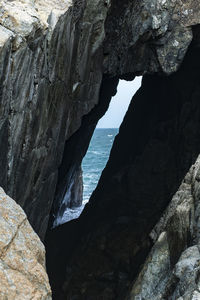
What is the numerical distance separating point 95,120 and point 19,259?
2751 centimetres

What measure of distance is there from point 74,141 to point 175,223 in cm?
1380

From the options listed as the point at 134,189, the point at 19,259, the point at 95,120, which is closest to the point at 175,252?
the point at 19,259

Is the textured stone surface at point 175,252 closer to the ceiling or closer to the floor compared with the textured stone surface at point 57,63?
closer to the floor

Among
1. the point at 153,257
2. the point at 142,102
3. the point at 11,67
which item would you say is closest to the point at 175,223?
the point at 153,257

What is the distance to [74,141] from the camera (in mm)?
30109

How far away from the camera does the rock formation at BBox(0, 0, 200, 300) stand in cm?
1498

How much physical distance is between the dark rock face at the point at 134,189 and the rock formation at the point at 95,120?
0.32ft

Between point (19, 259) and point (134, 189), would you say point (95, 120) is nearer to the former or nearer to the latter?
point (134, 189)

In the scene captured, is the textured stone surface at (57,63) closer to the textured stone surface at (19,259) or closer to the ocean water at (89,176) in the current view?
the textured stone surface at (19,259)

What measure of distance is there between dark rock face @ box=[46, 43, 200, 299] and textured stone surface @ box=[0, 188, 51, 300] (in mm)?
18355

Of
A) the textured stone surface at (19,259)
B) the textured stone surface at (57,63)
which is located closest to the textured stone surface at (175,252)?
the textured stone surface at (57,63)

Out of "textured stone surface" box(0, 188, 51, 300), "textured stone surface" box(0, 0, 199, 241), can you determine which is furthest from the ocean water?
"textured stone surface" box(0, 188, 51, 300)

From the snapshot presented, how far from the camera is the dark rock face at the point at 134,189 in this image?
88.7ft

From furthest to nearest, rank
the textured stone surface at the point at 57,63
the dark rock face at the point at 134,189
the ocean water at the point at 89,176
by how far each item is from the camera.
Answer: the ocean water at the point at 89,176 → the dark rock face at the point at 134,189 → the textured stone surface at the point at 57,63
